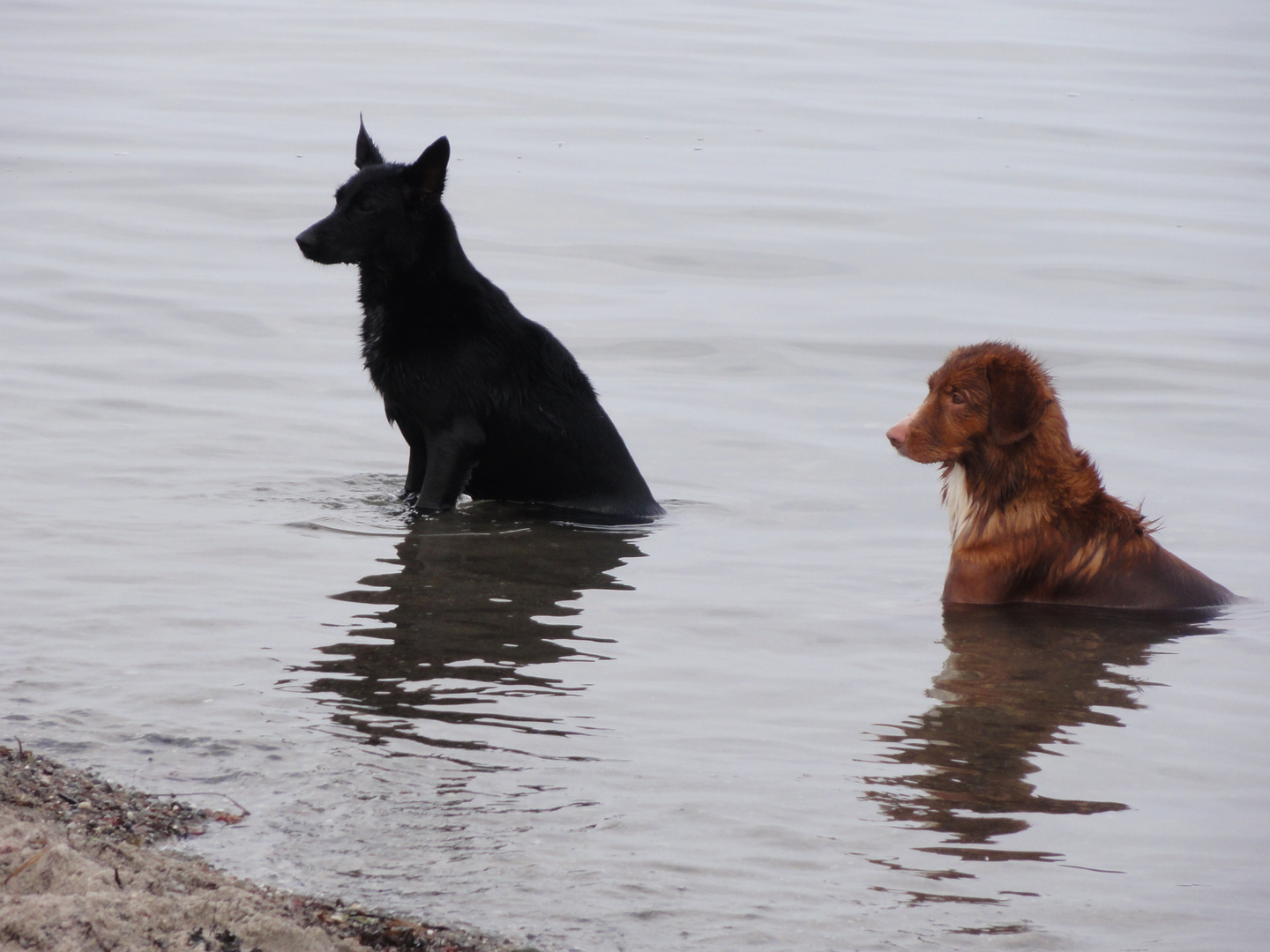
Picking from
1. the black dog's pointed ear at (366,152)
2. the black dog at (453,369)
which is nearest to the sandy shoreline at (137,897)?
the black dog at (453,369)

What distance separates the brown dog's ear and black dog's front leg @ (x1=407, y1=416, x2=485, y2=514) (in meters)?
2.61

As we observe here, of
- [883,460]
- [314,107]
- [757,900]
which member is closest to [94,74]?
[314,107]

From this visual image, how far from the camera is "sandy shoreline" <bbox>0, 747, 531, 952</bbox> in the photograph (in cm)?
296

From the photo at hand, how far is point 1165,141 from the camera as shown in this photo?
21.4 meters

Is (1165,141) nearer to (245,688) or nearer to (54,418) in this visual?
(54,418)

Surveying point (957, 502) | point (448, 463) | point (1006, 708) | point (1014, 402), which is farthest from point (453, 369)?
point (1006, 708)

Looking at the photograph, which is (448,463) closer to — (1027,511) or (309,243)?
(309,243)

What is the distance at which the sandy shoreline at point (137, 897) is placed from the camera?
9.71 feet

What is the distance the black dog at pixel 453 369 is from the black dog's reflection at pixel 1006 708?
7.49 ft

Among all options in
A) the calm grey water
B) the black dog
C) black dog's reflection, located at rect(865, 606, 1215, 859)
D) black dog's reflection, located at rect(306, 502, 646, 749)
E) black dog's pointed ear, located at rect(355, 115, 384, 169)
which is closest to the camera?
the calm grey water

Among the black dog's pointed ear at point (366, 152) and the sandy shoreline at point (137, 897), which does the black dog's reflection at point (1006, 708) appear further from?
the black dog's pointed ear at point (366, 152)

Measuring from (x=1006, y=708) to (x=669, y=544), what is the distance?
2.43 meters

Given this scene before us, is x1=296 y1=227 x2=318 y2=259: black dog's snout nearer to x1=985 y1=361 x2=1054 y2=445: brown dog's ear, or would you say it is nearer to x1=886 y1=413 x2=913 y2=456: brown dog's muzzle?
x1=886 y1=413 x2=913 y2=456: brown dog's muzzle

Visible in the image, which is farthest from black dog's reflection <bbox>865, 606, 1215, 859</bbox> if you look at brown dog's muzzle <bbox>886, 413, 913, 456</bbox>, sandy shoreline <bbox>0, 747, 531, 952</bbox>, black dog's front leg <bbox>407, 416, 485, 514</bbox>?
black dog's front leg <bbox>407, 416, 485, 514</bbox>
